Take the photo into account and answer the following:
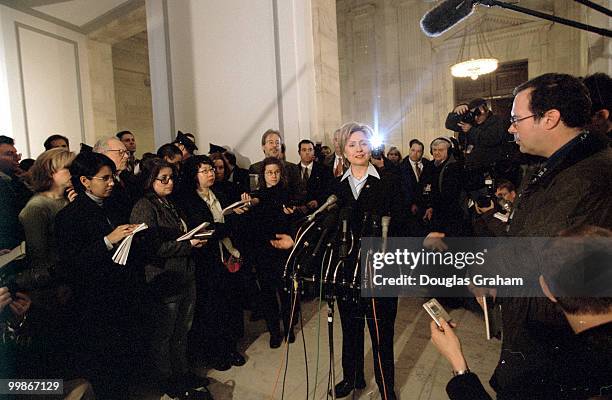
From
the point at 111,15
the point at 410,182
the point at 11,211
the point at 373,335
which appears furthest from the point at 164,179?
the point at 111,15

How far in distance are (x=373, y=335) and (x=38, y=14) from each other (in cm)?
850

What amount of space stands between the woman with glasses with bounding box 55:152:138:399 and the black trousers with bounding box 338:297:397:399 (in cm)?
152

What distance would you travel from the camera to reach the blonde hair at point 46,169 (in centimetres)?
278

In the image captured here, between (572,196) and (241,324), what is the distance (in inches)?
121

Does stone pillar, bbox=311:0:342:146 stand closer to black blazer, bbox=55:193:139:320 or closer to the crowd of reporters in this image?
the crowd of reporters

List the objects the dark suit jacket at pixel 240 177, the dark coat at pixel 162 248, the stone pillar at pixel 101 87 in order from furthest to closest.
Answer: the stone pillar at pixel 101 87, the dark suit jacket at pixel 240 177, the dark coat at pixel 162 248

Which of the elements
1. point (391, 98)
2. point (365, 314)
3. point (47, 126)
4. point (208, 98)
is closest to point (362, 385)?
point (365, 314)

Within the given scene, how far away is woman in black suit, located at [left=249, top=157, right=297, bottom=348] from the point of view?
354 cm

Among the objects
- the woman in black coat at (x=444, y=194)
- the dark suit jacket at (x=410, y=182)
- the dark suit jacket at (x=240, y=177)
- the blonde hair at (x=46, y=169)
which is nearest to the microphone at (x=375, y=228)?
the woman in black coat at (x=444, y=194)

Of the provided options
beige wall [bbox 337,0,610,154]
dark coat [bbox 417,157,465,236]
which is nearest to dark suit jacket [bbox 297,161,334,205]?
dark coat [bbox 417,157,465,236]

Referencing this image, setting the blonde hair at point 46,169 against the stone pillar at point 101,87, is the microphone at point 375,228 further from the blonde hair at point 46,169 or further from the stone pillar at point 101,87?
the stone pillar at point 101,87

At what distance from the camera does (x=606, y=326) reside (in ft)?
3.54

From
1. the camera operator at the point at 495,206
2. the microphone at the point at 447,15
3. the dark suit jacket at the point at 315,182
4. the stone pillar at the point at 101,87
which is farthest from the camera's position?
the stone pillar at the point at 101,87

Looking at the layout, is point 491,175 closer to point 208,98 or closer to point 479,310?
point 479,310
